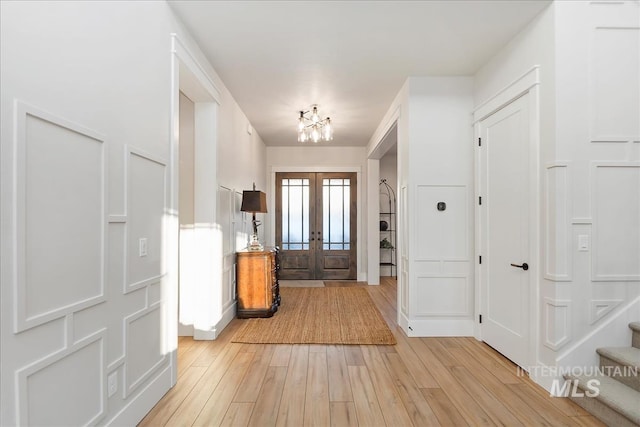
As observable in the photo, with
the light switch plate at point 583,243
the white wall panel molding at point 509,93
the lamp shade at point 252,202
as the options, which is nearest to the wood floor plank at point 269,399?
the lamp shade at point 252,202

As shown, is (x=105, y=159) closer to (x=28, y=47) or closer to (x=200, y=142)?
(x=28, y=47)

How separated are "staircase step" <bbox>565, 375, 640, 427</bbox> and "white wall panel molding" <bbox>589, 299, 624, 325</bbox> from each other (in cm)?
41

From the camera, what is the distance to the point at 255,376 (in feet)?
9.29

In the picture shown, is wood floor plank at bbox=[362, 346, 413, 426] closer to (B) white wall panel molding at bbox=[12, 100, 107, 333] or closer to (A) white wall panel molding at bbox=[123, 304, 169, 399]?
(A) white wall panel molding at bbox=[123, 304, 169, 399]

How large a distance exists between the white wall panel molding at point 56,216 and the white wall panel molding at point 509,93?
3.18m

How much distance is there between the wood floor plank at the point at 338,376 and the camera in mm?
2500

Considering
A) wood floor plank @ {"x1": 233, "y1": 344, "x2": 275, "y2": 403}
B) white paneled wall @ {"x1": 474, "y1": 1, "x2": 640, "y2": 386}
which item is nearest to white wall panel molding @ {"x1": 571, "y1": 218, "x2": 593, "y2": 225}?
white paneled wall @ {"x1": 474, "y1": 1, "x2": 640, "y2": 386}

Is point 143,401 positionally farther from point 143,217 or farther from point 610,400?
point 610,400

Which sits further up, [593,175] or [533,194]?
[593,175]

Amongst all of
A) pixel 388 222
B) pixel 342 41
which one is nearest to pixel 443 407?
pixel 342 41

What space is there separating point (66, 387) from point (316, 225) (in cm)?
603

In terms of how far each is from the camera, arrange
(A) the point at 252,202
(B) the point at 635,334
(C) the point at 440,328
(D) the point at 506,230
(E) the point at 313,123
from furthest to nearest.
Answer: (E) the point at 313,123 < (A) the point at 252,202 < (C) the point at 440,328 < (D) the point at 506,230 < (B) the point at 635,334

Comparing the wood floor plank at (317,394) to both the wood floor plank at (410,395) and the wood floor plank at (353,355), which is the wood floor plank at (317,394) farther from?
the wood floor plank at (410,395)

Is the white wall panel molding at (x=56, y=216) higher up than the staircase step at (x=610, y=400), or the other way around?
the white wall panel molding at (x=56, y=216)
